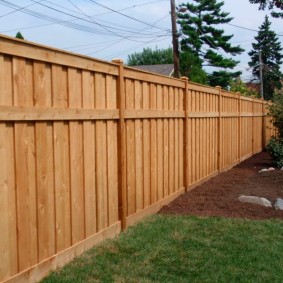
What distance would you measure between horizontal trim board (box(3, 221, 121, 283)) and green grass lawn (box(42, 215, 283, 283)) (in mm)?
69

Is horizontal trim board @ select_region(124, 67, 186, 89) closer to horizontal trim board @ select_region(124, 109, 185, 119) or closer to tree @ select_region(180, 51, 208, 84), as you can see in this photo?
horizontal trim board @ select_region(124, 109, 185, 119)

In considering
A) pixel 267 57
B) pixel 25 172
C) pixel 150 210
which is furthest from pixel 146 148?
pixel 267 57

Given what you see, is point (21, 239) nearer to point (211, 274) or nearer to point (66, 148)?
point (66, 148)

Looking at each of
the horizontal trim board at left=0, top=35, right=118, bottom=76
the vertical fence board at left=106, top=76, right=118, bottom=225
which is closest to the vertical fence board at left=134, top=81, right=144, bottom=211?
the vertical fence board at left=106, top=76, right=118, bottom=225

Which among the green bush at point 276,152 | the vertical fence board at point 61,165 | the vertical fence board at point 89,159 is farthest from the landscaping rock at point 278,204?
the green bush at point 276,152

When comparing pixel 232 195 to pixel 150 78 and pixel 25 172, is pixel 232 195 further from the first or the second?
pixel 25 172

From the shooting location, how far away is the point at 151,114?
22.4 feet

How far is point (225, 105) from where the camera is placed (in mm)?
12023

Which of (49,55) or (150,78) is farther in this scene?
(150,78)

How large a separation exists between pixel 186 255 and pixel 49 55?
7.81 ft

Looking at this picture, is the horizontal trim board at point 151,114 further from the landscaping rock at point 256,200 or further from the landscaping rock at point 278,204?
the landscaping rock at point 278,204

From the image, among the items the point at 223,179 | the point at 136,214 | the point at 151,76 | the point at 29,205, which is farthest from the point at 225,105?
the point at 29,205

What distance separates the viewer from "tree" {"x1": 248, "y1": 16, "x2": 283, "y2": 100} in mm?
56656

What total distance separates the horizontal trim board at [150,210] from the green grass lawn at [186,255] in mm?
113
